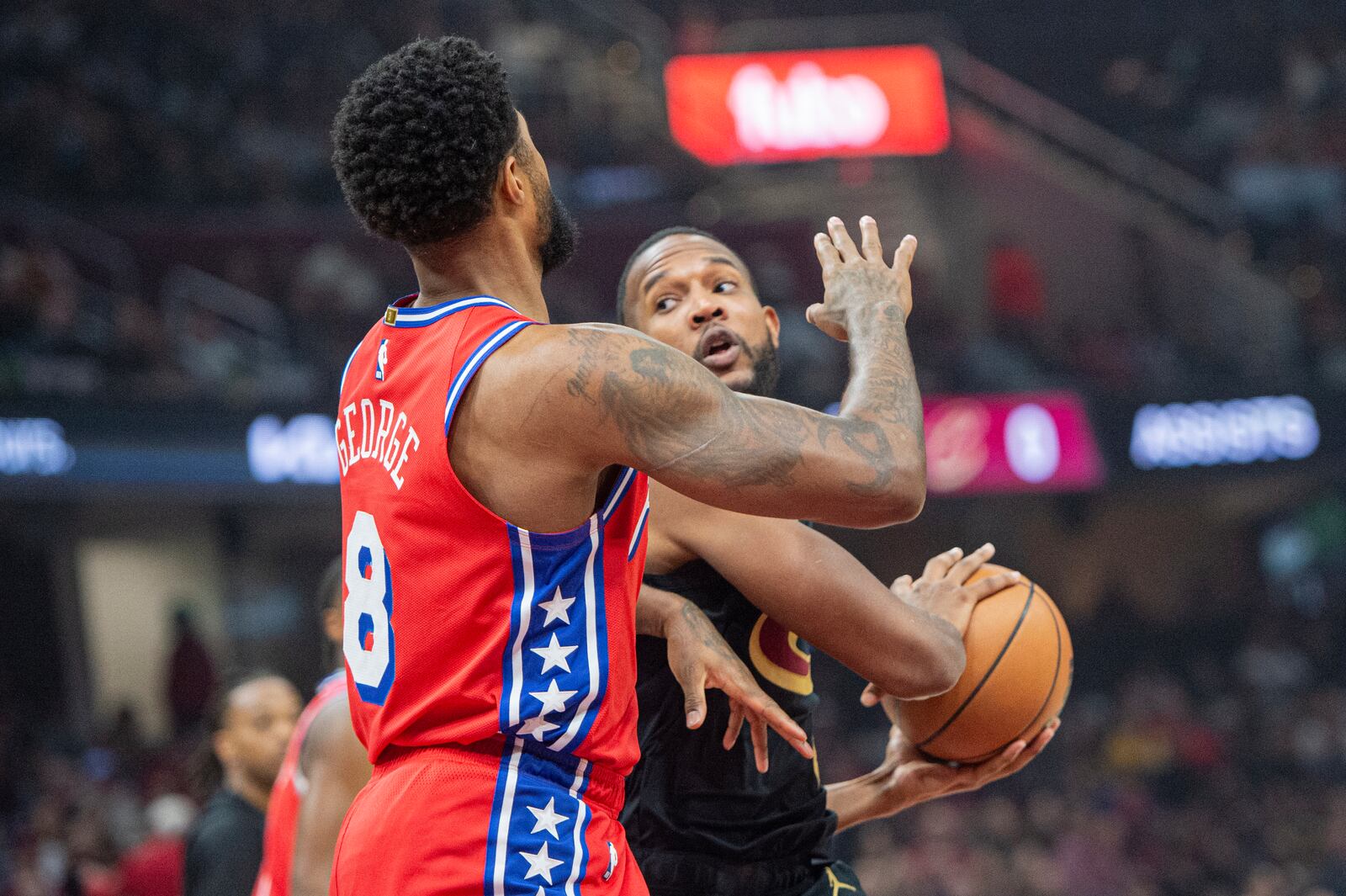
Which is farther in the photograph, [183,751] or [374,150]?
[183,751]

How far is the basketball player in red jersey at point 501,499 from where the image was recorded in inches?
79.2

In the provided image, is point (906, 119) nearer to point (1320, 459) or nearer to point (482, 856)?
point (1320, 459)

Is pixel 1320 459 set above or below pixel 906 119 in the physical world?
below

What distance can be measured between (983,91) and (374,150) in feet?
50.6

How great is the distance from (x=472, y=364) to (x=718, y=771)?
110 centimetres

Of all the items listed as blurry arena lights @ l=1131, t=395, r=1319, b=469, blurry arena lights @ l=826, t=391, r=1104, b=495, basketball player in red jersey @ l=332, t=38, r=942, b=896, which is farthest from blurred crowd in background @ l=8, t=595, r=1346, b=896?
basketball player in red jersey @ l=332, t=38, r=942, b=896

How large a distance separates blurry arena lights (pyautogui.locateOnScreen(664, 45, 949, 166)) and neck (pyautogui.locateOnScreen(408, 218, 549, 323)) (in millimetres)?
13460

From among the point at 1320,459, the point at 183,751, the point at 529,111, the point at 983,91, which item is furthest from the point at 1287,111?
the point at 183,751

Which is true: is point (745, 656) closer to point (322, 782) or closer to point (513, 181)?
point (513, 181)

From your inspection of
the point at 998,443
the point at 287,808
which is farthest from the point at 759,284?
the point at 287,808

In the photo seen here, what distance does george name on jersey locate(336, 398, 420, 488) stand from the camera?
6.87 feet

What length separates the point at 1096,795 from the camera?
11.5 metres

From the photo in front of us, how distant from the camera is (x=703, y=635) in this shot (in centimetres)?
263

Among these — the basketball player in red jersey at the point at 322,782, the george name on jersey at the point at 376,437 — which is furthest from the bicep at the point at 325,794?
the george name on jersey at the point at 376,437
